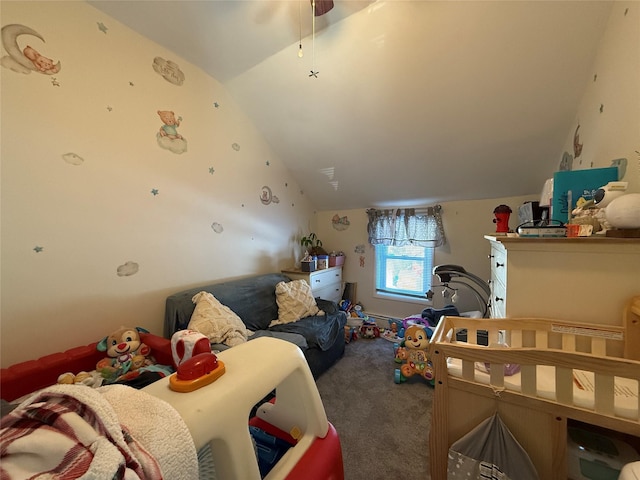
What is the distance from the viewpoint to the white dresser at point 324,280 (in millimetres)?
3153

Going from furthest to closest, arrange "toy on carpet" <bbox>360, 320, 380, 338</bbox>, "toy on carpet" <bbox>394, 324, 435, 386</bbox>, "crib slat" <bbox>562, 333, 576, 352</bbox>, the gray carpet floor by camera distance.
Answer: "toy on carpet" <bbox>360, 320, 380, 338</bbox>, "toy on carpet" <bbox>394, 324, 435, 386</bbox>, the gray carpet floor, "crib slat" <bbox>562, 333, 576, 352</bbox>

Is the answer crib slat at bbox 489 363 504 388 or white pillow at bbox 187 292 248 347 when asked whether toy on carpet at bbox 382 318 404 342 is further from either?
crib slat at bbox 489 363 504 388

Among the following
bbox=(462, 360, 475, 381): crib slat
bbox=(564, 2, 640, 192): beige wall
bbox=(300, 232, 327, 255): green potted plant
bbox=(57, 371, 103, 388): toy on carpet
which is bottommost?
bbox=(57, 371, 103, 388): toy on carpet

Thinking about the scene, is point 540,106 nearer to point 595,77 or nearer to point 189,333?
point 595,77

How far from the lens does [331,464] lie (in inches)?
32.6

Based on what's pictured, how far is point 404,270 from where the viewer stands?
357 centimetres

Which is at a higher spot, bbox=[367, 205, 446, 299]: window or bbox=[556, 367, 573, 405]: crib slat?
bbox=[367, 205, 446, 299]: window

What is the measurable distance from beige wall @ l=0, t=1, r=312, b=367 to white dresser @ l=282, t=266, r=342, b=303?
3.29ft

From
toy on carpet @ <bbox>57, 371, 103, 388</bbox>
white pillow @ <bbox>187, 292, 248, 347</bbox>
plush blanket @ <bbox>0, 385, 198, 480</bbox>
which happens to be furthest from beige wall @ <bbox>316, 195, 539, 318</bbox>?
plush blanket @ <bbox>0, 385, 198, 480</bbox>

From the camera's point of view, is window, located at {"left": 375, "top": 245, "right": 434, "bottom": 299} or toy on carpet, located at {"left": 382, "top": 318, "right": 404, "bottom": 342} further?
window, located at {"left": 375, "top": 245, "right": 434, "bottom": 299}

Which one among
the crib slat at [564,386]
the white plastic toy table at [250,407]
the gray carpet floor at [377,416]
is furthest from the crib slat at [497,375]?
the gray carpet floor at [377,416]

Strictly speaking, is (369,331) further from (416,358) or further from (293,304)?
(293,304)

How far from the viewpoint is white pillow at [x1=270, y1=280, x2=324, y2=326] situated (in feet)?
A: 8.57

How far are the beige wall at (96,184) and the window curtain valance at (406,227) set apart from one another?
6.86 feet
